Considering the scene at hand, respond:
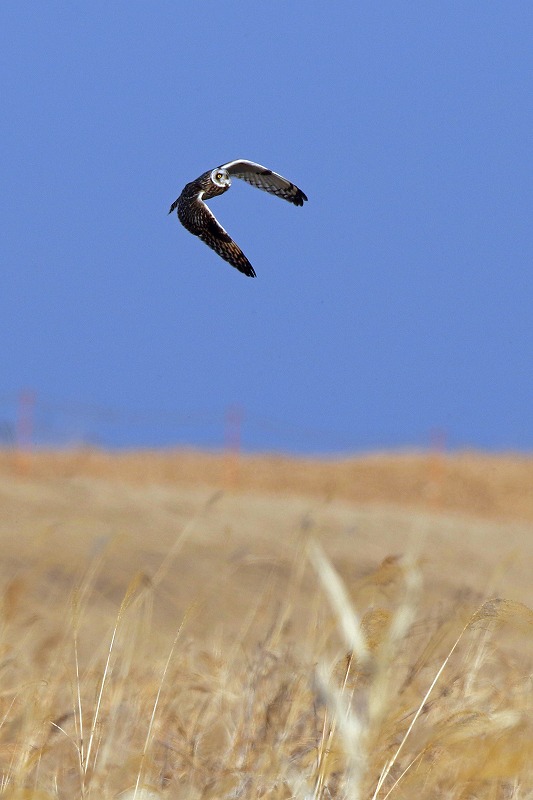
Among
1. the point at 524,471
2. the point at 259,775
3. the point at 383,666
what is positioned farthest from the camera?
the point at 524,471

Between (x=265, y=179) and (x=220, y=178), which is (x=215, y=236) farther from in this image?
(x=265, y=179)

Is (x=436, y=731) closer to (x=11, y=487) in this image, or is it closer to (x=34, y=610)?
(x=34, y=610)

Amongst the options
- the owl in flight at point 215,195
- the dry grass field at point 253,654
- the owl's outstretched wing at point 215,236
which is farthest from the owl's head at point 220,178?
the dry grass field at point 253,654

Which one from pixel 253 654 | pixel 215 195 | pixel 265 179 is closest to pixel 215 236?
pixel 215 195

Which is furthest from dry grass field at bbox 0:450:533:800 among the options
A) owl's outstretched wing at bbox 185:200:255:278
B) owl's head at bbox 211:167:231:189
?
owl's head at bbox 211:167:231:189

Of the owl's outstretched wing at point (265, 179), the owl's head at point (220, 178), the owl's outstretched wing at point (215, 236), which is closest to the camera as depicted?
the owl's outstretched wing at point (215, 236)

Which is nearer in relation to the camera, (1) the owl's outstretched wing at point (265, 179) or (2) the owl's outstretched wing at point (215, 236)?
(2) the owl's outstretched wing at point (215, 236)

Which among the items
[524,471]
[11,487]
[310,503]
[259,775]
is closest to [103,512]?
[11,487]

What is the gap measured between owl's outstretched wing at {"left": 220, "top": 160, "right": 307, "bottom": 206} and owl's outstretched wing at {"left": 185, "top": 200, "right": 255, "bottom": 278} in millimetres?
395

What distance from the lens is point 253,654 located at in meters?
3.89

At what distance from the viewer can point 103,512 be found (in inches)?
419

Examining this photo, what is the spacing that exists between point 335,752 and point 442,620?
0.83 m

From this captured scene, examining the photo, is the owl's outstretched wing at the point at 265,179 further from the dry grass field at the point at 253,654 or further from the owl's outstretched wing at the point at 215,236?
the dry grass field at the point at 253,654

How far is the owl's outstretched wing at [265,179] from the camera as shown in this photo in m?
3.61
